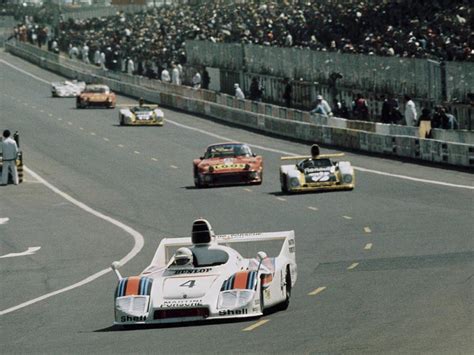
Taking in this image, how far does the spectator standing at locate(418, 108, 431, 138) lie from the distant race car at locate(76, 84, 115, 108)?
36.5 metres

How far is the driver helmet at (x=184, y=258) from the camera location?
18.3 metres

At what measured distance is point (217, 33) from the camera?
3366 inches

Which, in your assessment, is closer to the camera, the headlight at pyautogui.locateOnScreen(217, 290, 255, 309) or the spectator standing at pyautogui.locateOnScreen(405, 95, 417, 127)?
the headlight at pyautogui.locateOnScreen(217, 290, 255, 309)

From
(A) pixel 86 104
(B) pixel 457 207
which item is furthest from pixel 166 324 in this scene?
(A) pixel 86 104

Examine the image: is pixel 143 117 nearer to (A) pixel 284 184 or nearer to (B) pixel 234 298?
(A) pixel 284 184

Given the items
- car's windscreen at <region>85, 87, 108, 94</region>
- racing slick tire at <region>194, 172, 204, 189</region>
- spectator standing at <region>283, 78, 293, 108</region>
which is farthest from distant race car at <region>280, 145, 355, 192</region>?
car's windscreen at <region>85, 87, 108, 94</region>

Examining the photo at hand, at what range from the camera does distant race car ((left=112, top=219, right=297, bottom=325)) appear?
55.2ft

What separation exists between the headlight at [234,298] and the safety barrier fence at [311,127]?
23.6 m

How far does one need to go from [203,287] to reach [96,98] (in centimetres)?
6177

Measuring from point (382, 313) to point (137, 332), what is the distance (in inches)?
113

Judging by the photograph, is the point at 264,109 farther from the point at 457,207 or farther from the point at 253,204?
the point at 457,207

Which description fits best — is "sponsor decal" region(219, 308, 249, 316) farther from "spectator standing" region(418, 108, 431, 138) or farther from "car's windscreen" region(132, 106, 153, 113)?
"car's windscreen" region(132, 106, 153, 113)

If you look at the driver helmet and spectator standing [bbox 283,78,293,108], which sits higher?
the driver helmet

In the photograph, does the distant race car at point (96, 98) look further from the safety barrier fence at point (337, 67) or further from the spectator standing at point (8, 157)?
the spectator standing at point (8, 157)
